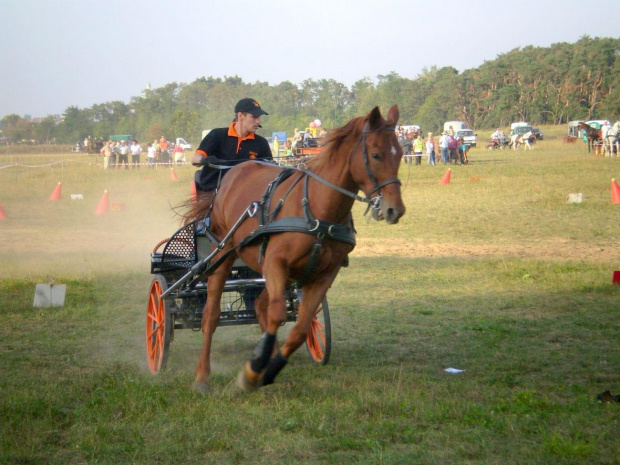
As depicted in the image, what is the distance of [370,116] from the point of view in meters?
5.23

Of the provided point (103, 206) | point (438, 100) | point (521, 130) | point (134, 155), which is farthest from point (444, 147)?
point (438, 100)

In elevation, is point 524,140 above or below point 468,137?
below

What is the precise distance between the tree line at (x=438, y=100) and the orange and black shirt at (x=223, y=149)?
5079cm

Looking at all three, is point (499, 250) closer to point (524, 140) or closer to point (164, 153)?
point (164, 153)

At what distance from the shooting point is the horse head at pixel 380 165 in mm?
5027

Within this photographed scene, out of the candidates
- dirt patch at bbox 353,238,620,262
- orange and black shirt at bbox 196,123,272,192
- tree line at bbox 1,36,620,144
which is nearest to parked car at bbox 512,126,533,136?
tree line at bbox 1,36,620,144

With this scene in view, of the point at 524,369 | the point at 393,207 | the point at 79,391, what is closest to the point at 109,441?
the point at 79,391

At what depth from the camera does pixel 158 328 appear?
6918 mm

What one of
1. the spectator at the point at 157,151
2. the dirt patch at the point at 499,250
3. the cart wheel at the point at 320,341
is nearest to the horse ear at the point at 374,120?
the cart wheel at the point at 320,341

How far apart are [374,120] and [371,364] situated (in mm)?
2550

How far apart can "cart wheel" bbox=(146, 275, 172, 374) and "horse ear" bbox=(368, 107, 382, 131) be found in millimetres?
2597

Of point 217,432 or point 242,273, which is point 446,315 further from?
point 217,432

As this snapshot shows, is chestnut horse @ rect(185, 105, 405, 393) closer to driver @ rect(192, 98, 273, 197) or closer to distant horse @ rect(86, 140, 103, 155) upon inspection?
driver @ rect(192, 98, 273, 197)

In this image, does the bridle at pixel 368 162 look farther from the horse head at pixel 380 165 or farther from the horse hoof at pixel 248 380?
the horse hoof at pixel 248 380
